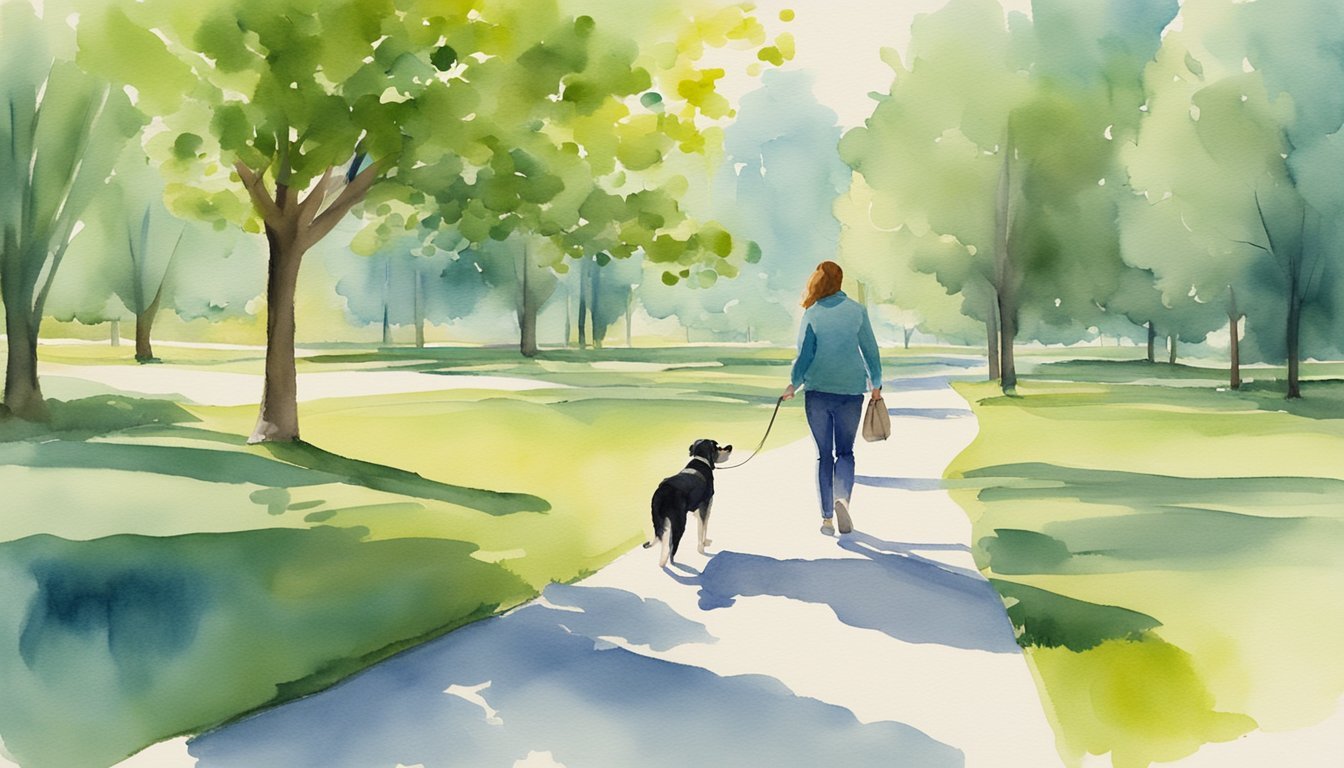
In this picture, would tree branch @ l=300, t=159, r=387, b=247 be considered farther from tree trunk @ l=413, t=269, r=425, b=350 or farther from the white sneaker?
tree trunk @ l=413, t=269, r=425, b=350

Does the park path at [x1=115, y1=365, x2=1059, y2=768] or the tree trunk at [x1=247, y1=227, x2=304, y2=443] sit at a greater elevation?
the tree trunk at [x1=247, y1=227, x2=304, y2=443]

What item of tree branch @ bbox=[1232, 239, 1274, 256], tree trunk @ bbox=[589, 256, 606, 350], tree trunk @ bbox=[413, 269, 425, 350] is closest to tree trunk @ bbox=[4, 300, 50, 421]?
tree branch @ bbox=[1232, 239, 1274, 256]

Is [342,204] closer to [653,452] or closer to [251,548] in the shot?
[653,452]

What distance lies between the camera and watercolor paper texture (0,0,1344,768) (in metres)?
5.23

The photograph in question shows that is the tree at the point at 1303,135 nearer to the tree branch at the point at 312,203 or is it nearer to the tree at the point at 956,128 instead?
the tree at the point at 956,128

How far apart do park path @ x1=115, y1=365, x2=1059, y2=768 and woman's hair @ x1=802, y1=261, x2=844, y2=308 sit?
2.24m

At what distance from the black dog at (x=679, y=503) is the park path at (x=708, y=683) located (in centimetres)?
25

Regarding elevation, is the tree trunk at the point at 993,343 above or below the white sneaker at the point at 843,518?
above

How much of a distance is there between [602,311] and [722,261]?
41.4 meters

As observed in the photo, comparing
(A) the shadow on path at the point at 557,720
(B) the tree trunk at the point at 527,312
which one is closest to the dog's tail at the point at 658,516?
(A) the shadow on path at the point at 557,720

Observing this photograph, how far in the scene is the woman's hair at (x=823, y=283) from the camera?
9.43 metres

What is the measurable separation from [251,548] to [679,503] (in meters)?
3.28

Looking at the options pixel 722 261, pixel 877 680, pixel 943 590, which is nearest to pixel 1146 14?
pixel 722 261

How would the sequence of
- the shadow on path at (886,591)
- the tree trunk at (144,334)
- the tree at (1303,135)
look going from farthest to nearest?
the tree trunk at (144,334) < the tree at (1303,135) < the shadow on path at (886,591)
